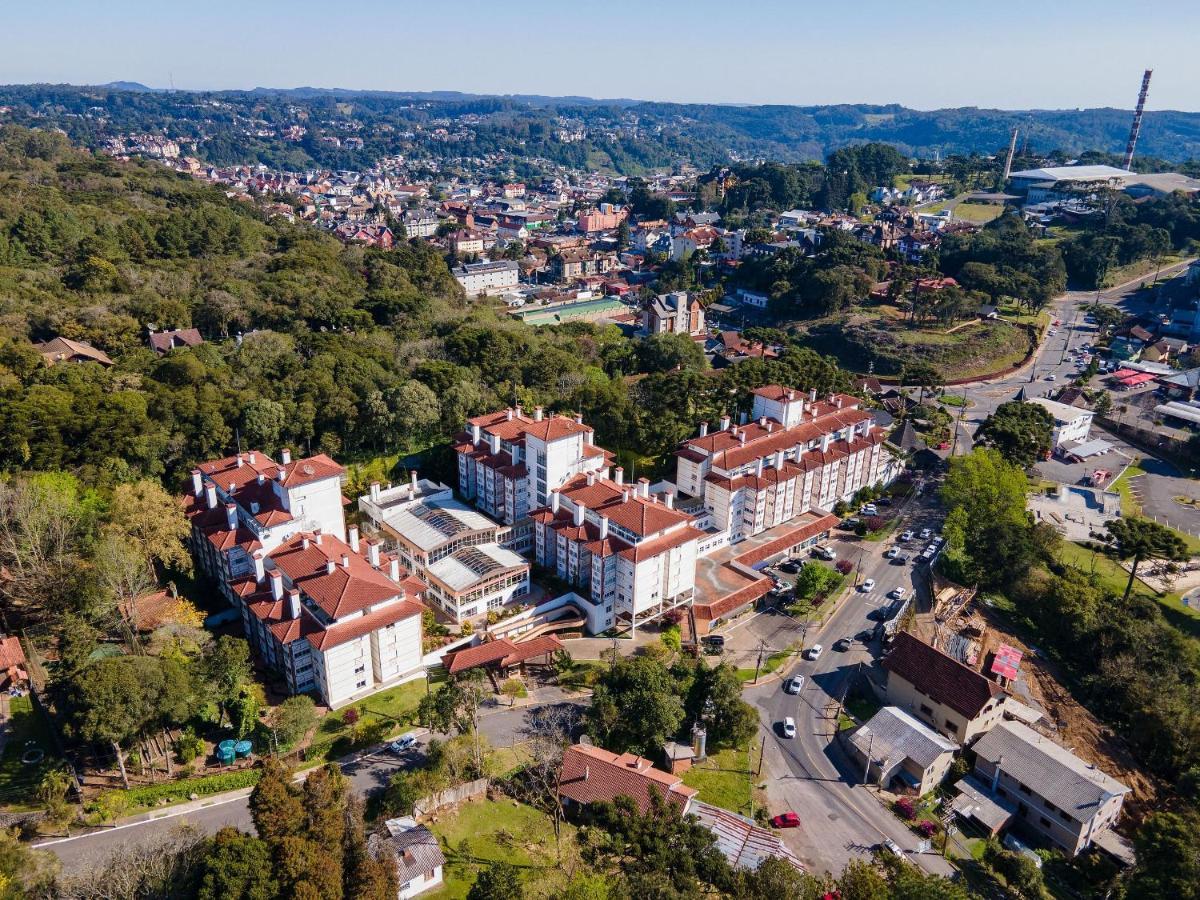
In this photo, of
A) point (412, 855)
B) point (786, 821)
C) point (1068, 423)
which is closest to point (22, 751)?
point (412, 855)

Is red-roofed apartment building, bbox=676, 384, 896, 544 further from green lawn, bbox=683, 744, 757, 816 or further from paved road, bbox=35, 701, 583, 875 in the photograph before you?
paved road, bbox=35, 701, 583, 875

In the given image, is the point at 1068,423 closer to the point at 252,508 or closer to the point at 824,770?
the point at 824,770

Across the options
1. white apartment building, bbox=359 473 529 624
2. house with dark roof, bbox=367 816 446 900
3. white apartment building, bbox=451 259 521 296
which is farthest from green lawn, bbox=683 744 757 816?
white apartment building, bbox=451 259 521 296

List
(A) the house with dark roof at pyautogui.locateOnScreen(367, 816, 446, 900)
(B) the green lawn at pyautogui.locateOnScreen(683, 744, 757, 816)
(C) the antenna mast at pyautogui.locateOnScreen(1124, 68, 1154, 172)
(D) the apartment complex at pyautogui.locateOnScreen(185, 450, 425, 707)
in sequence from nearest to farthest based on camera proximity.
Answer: (A) the house with dark roof at pyautogui.locateOnScreen(367, 816, 446, 900)
(B) the green lawn at pyautogui.locateOnScreen(683, 744, 757, 816)
(D) the apartment complex at pyautogui.locateOnScreen(185, 450, 425, 707)
(C) the antenna mast at pyautogui.locateOnScreen(1124, 68, 1154, 172)

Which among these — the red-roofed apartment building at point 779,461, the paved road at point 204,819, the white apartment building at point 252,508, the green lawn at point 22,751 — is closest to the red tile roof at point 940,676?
the red-roofed apartment building at point 779,461

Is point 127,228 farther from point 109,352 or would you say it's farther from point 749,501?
point 749,501

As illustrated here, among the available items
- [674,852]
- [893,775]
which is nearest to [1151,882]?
[893,775]
